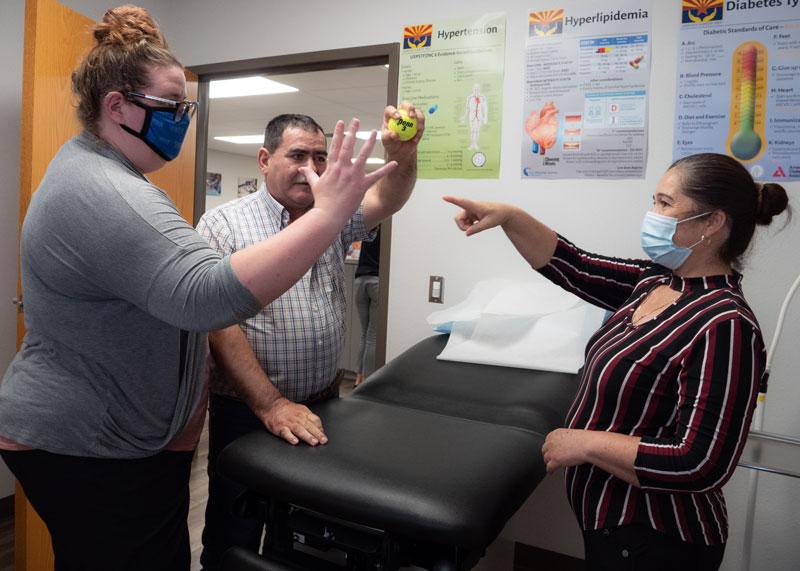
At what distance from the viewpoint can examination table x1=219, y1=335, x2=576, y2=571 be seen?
0.89 m

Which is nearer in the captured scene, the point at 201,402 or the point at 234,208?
the point at 201,402

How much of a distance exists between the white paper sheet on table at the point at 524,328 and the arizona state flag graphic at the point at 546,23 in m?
0.90

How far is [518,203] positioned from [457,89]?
0.50m

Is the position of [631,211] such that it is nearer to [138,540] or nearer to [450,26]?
[450,26]

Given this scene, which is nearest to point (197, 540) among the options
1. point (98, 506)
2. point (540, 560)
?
point (540, 560)

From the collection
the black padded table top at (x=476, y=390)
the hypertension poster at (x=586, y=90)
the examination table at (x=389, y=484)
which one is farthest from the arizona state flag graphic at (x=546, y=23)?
the examination table at (x=389, y=484)

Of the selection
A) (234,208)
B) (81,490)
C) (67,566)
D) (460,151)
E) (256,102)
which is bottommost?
(67,566)

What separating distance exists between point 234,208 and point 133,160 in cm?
54

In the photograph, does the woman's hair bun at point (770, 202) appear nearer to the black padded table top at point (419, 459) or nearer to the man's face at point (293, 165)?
the black padded table top at point (419, 459)

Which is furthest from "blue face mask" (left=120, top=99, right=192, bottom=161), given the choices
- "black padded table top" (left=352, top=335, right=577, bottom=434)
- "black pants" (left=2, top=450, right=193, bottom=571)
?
"black padded table top" (left=352, top=335, right=577, bottom=434)

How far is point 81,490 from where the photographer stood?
3.38 ft

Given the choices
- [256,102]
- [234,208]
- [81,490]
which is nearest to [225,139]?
[256,102]

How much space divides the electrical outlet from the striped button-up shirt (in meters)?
0.71

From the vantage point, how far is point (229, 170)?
11203 mm
